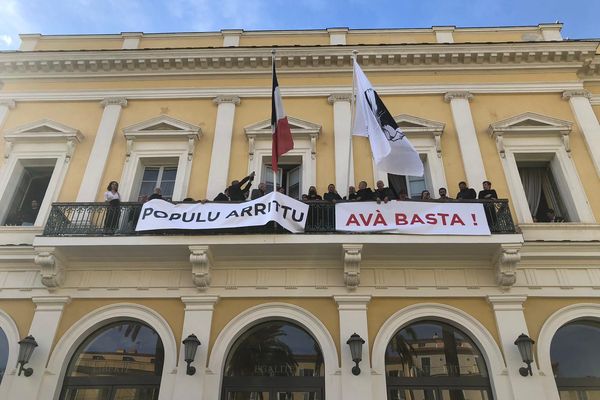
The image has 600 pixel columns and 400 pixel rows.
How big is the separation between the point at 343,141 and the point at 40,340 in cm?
795

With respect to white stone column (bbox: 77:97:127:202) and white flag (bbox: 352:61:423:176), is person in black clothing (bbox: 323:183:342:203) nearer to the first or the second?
white flag (bbox: 352:61:423:176)

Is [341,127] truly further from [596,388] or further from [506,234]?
[596,388]

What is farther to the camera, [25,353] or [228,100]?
[228,100]

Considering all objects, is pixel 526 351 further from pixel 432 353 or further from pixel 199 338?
pixel 199 338

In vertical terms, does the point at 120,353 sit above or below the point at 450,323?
below

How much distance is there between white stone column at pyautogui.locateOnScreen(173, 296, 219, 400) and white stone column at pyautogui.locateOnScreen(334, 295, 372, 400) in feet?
8.44

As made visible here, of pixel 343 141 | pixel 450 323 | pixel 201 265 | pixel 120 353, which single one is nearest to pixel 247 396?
pixel 201 265

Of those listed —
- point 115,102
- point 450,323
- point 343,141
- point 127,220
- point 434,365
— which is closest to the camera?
point 434,365

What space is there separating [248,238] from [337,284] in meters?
2.04

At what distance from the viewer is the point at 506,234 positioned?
9.30 metres

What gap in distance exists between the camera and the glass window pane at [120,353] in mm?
9312

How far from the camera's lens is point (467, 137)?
11758mm

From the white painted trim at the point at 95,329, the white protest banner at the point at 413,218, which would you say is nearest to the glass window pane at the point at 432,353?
the white protest banner at the point at 413,218

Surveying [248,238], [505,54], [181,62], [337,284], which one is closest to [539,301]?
[337,284]
